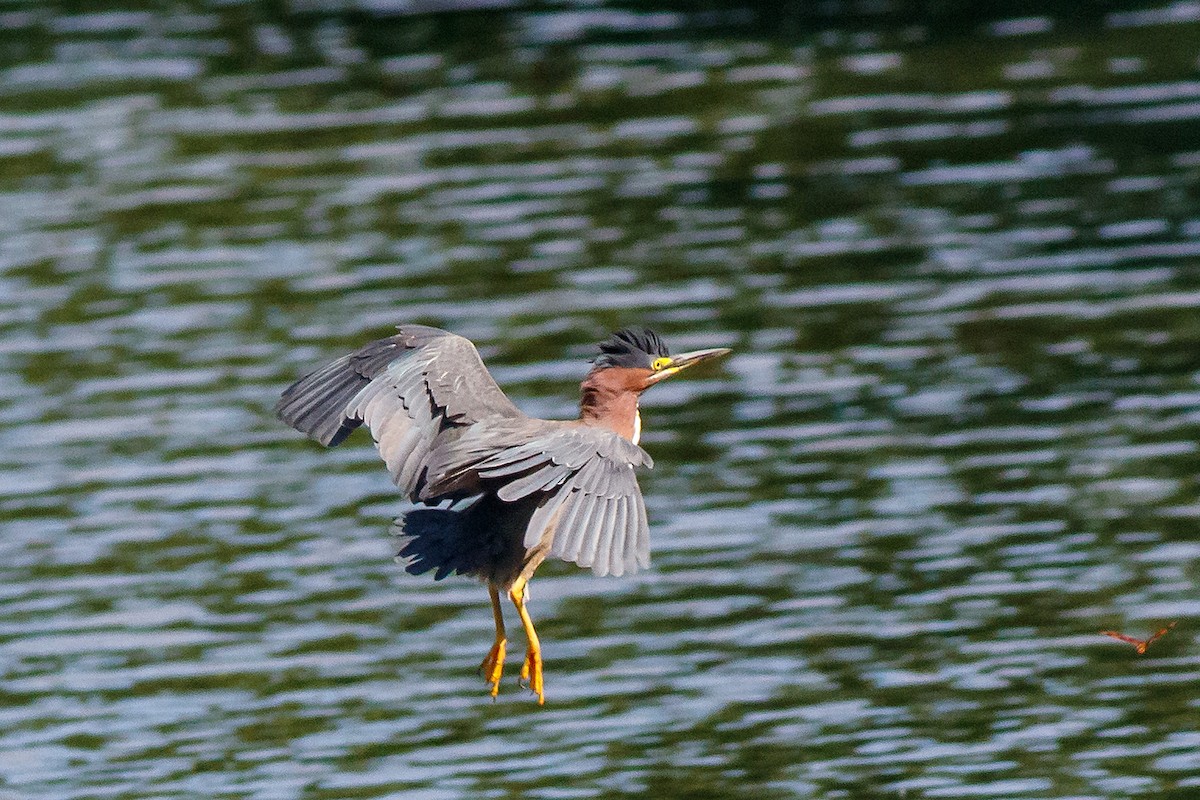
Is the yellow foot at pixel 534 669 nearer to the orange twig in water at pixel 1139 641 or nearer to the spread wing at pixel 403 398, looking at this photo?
the spread wing at pixel 403 398

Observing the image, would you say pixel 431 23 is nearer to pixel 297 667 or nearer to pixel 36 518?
pixel 36 518

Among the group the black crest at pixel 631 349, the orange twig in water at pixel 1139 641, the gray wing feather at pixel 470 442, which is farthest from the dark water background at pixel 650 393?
the black crest at pixel 631 349

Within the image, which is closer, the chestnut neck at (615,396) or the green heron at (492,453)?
the green heron at (492,453)

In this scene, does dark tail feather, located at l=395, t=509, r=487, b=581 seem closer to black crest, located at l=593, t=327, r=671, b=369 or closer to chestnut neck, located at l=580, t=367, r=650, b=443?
chestnut neck, located at l=580, t=367, r=650, b=443

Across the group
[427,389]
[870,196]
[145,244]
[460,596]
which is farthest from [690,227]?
[427,389]

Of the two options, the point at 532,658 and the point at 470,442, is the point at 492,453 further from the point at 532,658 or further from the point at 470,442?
the point at 532,658

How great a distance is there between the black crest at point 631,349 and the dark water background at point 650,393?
3.18 m

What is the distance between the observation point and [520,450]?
28.2 ft

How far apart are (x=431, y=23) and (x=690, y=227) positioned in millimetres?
8282

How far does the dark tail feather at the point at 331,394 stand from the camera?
30.9 feet

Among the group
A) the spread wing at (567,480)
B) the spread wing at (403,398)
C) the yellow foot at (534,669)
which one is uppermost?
the spread wing at (403,398)

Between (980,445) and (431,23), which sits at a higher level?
(431,23)

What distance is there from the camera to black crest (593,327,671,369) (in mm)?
9305

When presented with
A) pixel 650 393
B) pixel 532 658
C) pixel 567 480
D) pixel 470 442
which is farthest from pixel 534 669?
pixel 650 393
